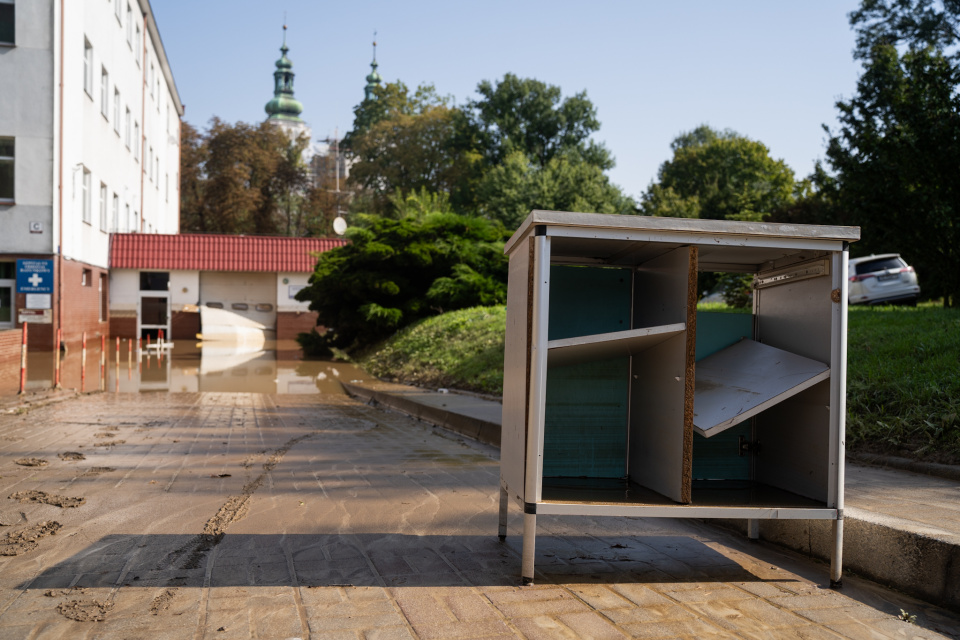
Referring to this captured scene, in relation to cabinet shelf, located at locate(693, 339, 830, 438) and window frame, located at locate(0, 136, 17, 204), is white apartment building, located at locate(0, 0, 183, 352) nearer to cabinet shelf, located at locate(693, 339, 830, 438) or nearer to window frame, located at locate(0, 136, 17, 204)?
window frame, located at locate(0, 136, 17, 204)

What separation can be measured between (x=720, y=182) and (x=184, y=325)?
41.6 metres

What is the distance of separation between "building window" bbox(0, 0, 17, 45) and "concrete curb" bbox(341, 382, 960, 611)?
2382 cm

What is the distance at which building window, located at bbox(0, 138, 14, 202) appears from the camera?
71.4ft

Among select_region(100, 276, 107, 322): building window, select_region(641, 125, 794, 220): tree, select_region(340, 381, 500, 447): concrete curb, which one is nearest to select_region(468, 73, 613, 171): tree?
select_region(641, 125, 794, 220): tree

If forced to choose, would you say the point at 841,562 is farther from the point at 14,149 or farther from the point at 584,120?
the point at 584,120

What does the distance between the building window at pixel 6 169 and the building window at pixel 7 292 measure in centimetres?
197

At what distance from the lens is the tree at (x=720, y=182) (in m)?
49.5

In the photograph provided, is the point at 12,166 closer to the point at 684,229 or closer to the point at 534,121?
the point at 684,229

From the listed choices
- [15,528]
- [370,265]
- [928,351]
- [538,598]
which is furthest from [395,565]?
[370,265]

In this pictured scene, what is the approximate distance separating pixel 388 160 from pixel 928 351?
51093mm

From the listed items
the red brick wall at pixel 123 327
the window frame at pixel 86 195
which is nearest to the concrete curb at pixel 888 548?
the window frame at pixel 86 195

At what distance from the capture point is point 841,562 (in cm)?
382

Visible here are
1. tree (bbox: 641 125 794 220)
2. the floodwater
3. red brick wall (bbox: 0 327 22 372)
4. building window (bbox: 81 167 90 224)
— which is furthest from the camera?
tree (bbox: 641 125 794 220)

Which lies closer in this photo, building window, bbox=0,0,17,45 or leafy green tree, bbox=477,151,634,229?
building window, bbox=0,0,17,45
